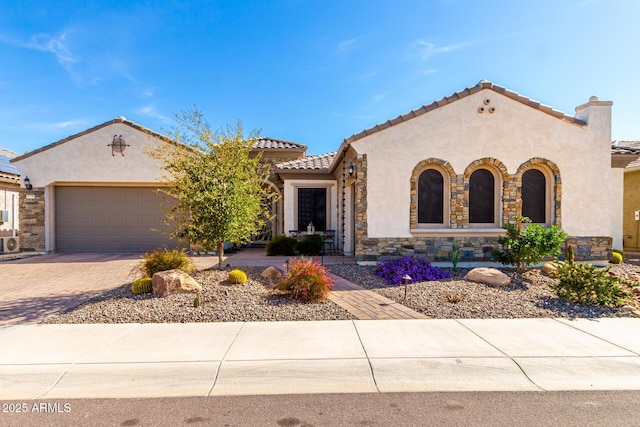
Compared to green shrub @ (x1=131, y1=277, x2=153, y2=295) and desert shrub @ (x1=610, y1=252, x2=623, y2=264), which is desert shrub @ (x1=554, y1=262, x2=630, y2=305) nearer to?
desert shrub @ (x1=610, y1=252, x2=623, y2=264)

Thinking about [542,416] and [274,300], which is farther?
[274,300]

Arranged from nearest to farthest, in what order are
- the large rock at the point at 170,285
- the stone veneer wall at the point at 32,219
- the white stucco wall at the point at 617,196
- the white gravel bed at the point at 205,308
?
the white gravel bed at the point at 205,308, the large rock at the point at 170,285, the white stucco wall at the point at 617,196, the stone veneer wall at the point at 32,219

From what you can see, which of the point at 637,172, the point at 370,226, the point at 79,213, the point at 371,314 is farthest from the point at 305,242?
the point at 637,172

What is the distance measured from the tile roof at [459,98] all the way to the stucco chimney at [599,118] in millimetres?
717

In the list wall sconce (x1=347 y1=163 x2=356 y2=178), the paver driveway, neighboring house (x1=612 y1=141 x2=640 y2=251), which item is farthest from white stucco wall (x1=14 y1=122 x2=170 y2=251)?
neighboring house (x1=612 y1=141 x2=640 y2=251)

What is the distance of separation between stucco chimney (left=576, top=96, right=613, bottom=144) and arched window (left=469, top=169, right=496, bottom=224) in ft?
11.4

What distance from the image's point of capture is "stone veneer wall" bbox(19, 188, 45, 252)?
1316 cm

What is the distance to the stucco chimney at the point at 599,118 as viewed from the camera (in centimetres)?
1017

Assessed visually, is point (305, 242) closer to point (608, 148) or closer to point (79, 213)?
point (79, 213)

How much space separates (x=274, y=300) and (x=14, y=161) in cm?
1356

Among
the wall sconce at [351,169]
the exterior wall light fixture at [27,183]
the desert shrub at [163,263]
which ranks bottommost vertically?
the desert shrub at [163,263]

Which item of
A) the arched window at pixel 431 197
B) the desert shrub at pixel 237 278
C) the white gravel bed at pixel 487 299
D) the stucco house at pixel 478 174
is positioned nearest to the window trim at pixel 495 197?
the stucco house at pixel 478 174

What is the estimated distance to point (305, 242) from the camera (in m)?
12.9

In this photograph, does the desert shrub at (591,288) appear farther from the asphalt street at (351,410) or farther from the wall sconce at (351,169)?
the wall sconce at (351,169)
